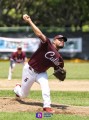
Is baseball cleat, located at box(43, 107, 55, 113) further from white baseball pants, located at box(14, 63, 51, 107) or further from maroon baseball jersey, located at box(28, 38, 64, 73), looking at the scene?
maroon baseball jersey, located at box(28, 38, 64, 73)

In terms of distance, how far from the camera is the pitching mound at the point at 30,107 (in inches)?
405

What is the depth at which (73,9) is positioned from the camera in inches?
1799

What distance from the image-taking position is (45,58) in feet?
33.2

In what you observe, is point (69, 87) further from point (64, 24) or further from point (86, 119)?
point (64, 24)

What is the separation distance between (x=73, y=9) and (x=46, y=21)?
461cm

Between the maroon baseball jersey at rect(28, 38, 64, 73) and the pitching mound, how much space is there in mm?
931

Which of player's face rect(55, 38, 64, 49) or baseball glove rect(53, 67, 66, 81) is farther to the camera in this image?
baseball glove rect(53, 67, 66, 81)

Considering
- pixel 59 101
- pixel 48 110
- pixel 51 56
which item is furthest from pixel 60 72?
pixel 59 101

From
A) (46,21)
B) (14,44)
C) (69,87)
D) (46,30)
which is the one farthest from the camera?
(46,21)

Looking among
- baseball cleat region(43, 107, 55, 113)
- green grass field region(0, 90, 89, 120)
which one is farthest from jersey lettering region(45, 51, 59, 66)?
green grass field region(0, 90, 89, 120)

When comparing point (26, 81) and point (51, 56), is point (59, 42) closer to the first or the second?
point (51, 56)

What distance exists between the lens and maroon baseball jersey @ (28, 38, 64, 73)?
32.9 feet

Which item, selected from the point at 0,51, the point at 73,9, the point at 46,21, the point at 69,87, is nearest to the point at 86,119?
the point at 69,87

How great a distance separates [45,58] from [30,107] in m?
1.29
